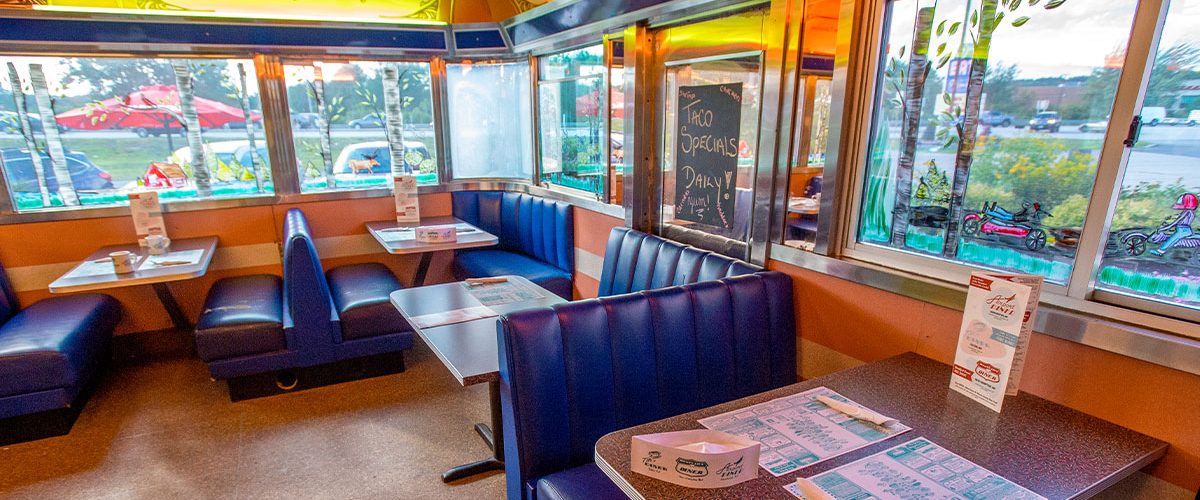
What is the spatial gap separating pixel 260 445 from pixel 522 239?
7.63 ft

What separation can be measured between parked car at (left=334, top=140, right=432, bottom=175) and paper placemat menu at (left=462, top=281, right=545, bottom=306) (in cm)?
230

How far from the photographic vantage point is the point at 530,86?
4.56 m

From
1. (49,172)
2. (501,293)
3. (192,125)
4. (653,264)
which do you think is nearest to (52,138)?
(49,172)

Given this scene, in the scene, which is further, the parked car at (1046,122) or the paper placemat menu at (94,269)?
the paper placemat menu at (94,269)

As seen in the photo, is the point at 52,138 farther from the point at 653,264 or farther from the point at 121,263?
the point at 653,264

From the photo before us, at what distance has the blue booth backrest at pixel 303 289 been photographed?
10.2ft

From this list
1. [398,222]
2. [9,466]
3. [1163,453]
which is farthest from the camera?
[398,222]

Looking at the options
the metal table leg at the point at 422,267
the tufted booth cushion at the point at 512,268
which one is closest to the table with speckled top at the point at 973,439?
the tufted booth cushion at the point at 512,268

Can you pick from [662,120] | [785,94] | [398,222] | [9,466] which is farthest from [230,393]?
[785,94]

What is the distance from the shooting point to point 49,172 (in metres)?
3.77

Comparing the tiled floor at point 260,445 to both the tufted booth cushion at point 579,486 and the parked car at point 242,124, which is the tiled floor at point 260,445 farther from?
the parked car at point 242,124

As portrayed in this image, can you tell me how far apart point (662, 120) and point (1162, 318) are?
87.3 inches

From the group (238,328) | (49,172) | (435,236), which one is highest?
(49,172)

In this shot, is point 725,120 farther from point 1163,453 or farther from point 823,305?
point 1163,453
